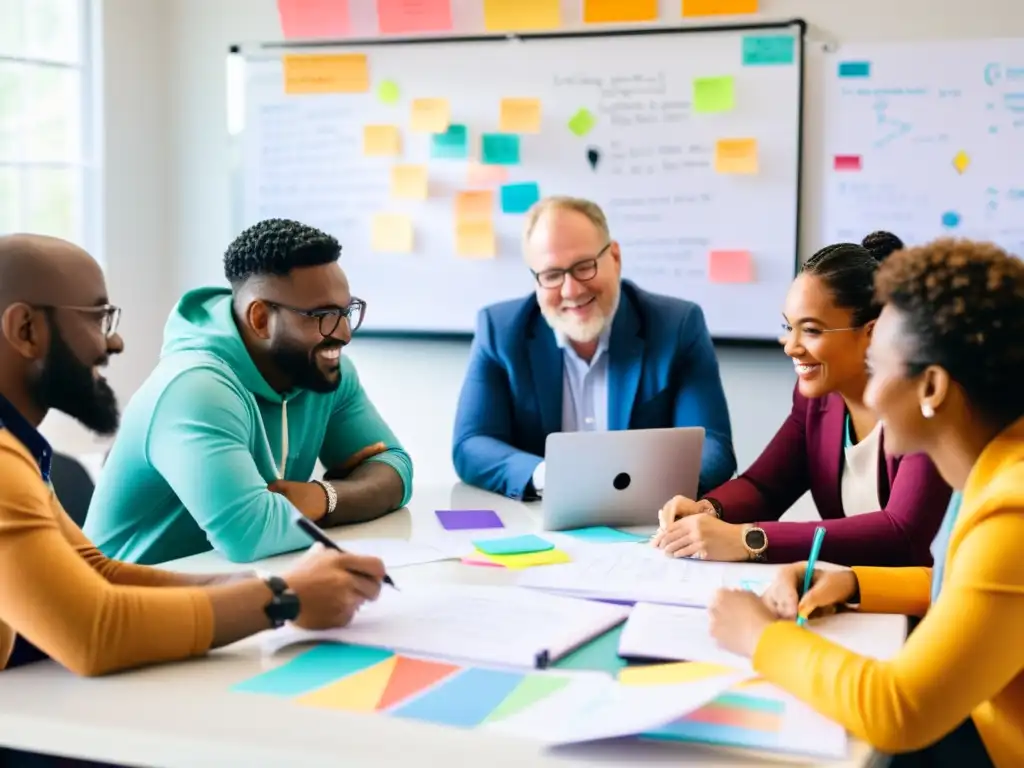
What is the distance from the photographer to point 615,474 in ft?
6.72

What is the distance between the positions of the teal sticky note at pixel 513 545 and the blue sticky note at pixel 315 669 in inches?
20.6

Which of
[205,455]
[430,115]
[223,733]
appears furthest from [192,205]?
[223,733]

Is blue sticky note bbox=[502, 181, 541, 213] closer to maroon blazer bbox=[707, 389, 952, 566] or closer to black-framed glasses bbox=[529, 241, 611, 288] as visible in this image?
black-framed glasses bbox=[529, 241, 611, 288]

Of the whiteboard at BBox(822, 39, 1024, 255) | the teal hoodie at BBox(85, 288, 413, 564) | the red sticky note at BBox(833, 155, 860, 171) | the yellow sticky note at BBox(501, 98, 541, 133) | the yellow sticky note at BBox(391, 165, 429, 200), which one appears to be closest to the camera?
the teal hoodie at BBox(85, 288, 413, 564)

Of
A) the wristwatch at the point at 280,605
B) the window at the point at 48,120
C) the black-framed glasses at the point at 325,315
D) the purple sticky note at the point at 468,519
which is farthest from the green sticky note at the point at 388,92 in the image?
the wristwatch at the point at 280,605

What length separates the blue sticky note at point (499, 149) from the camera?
354 cm

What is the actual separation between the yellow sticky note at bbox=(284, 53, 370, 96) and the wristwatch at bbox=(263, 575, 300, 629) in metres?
2.66

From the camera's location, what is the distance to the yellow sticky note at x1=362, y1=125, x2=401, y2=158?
144 inches

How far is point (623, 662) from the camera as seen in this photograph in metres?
1.28

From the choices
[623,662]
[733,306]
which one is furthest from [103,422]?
[733,306]

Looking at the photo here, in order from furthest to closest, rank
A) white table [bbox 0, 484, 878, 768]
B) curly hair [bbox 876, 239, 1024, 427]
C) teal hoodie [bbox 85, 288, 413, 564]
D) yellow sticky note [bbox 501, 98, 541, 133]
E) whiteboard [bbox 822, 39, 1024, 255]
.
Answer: yellow sticky note [bbox 501, 98, 541, 133]
whiteboard [bbox 822, 39, 1024, 255]
teal hoodie [bbox 85, 288, 413, 564]
curly hair [bbox 876, 239, 1024, 427]
white table [bbox 0, 484, 878, 768]

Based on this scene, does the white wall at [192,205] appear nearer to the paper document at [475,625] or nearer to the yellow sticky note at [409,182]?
the yellow sticky note at [409,182]

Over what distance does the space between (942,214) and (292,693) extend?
2.62 meters

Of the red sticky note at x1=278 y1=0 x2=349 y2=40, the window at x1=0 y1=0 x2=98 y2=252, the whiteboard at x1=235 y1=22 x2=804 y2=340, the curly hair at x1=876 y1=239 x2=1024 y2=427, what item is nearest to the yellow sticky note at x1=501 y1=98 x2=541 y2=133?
the whiteboard at x1=235 y1=22 x2=804 y2=340
